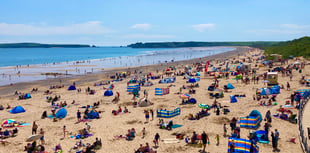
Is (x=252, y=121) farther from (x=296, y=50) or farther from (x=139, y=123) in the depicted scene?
(x=296, y=50)

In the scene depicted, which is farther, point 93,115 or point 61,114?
point 61,114

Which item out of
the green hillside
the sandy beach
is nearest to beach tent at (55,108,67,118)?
the sandy beach

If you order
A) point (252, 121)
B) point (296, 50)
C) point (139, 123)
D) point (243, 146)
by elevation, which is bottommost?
point (139, 123)

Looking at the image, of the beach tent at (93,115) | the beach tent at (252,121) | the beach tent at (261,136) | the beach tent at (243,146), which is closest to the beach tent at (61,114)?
the beach tent at (93,115)

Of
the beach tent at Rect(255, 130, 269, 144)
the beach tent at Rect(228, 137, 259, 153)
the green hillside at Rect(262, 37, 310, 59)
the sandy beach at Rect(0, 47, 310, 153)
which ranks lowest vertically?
the sandy beach at Rect(0, 47, 310, 153)

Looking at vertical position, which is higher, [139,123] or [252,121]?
[252,121]

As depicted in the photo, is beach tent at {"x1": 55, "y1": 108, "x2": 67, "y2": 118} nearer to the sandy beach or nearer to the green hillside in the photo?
the sandy beach

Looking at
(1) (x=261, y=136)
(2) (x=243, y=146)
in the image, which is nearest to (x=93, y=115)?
(2) (x=243, y=146)

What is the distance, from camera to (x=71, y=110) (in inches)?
937

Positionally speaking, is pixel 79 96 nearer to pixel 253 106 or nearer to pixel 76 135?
pixel 76 135

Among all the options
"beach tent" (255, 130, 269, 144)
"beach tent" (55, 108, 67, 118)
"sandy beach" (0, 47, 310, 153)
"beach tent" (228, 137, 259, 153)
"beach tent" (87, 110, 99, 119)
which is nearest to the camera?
"beach tent" (228, 137, 259, 153)

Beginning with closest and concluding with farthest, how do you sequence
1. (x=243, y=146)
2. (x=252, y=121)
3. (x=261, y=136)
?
(x=243, y=146) < (x=261, y=136) < (x=252, y=121)

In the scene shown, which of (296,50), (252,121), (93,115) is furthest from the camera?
(296,50)

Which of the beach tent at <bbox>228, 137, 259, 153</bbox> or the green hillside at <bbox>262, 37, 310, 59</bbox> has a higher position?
the green hillside at <bbox>262, 37, 310, 59</bbox>
